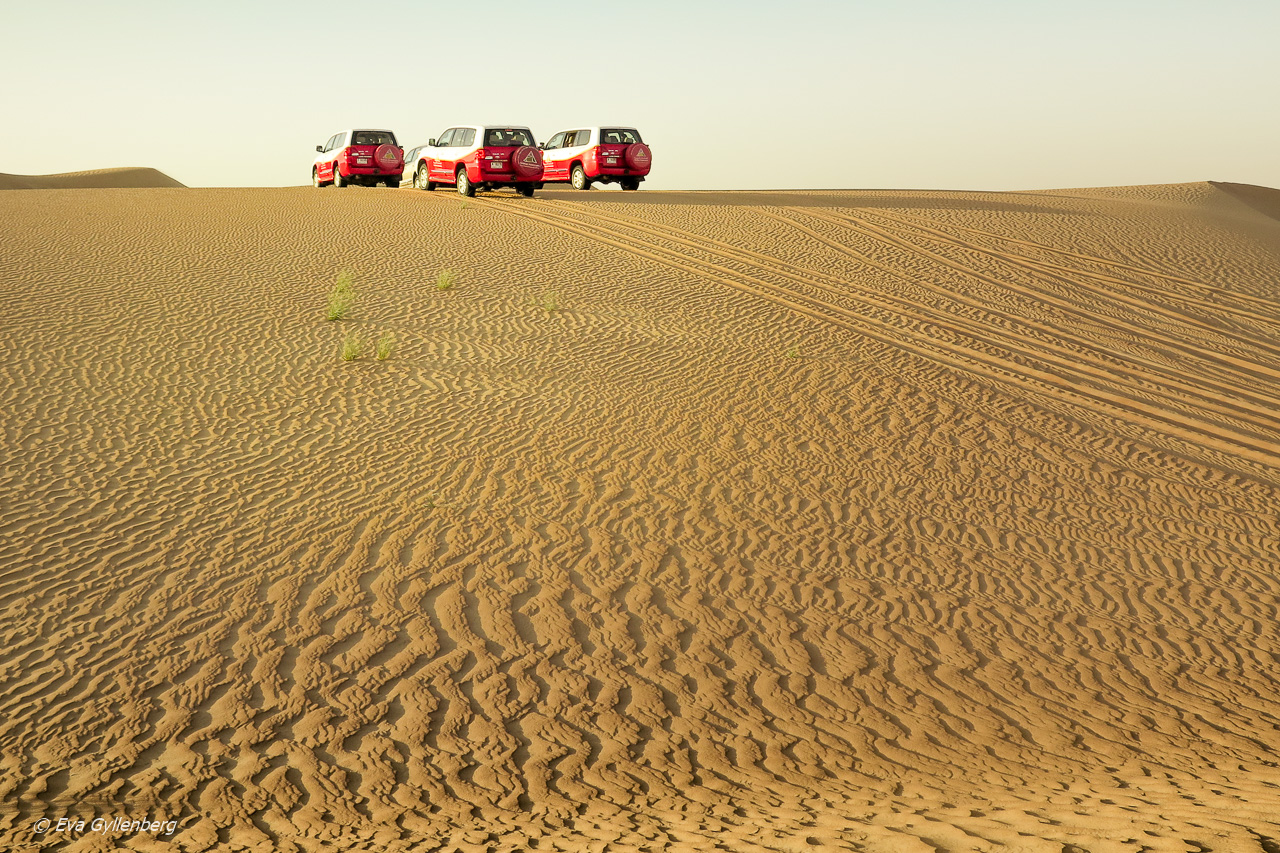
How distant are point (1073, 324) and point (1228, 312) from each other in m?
3.28

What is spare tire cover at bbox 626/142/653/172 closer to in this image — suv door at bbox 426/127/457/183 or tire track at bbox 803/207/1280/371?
suv door at bbox 426/127/457/183

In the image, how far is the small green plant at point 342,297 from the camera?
40.8 feet

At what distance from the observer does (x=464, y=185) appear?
73.2ft

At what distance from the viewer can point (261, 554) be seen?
6.67m

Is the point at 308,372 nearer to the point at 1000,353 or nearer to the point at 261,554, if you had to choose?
the point at 261,554

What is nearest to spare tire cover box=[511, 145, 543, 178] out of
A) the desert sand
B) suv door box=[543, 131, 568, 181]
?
suv door box=[543, 131, 568, 181]

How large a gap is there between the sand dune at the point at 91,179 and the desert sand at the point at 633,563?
43.1 m

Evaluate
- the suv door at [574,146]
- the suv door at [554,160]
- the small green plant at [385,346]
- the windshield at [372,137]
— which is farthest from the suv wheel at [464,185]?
the small green plant at [385,346]

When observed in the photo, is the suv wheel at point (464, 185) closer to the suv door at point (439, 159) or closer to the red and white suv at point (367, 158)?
the suv door at point (439, 159)

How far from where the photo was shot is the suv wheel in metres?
22.1

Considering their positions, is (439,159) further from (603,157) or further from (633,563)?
(633,563)

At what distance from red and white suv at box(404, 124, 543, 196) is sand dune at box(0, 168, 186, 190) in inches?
1380

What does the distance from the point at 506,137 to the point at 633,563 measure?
1657 cm

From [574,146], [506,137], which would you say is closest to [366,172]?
[506,137]
